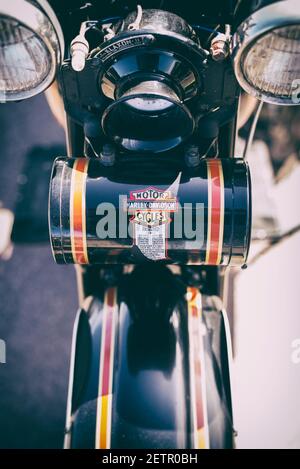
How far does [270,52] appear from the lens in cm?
90

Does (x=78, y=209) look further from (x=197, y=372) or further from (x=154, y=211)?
(x=197, y=372)

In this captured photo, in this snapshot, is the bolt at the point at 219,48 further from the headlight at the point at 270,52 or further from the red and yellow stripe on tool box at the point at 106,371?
the red and yellow stripe on tool box at the point at 106,371

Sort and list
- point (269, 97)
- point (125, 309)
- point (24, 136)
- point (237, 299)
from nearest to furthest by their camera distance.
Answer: point (269, 97) < point (125, 309) < point (237, 299) < point (24, 136)

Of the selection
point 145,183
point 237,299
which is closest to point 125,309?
point 145,183

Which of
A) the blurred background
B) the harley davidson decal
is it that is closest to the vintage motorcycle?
the harley davidson decal

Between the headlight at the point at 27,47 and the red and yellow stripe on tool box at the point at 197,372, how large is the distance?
74 centimetres

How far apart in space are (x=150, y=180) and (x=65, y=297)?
1106mm

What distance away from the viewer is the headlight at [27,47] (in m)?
0.81

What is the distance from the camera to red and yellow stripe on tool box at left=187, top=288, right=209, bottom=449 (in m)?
1.09

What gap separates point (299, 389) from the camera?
1.79 metres

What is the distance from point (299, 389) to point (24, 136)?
1.93m

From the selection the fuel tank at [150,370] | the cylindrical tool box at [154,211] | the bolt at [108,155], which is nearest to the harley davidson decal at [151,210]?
the cylindrical tool box at [154,211]

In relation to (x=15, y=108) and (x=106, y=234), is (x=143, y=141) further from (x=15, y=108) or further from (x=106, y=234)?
(x=15, y=108)

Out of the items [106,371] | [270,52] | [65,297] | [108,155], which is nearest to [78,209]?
[108,155]
